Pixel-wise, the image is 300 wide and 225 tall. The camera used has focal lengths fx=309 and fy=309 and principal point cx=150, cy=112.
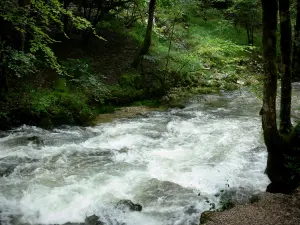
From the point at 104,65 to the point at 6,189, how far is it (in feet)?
31.0

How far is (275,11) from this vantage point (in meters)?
5.61

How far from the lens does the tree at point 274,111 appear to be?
578 cm

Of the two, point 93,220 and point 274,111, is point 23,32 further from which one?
point 274,111

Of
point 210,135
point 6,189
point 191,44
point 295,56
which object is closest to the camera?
point 6,189

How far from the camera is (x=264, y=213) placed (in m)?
5.46

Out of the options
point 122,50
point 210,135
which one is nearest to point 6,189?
point 210,135

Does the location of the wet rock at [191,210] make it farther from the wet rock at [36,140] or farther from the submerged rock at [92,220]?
the wet rock at [36,140]

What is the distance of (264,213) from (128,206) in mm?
2565

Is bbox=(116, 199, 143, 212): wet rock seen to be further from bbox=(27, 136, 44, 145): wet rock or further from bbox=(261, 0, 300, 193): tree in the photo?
bbox=(27, 136, 44, 145): wet rock

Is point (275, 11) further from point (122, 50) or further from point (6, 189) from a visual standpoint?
point (122, 50)

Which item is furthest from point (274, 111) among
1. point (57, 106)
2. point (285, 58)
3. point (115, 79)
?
point (115, 79)

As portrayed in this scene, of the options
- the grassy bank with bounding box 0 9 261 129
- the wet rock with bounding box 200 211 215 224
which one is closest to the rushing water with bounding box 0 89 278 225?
the wet rock with bounding box 200 211 215 224

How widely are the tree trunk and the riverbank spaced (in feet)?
4.96

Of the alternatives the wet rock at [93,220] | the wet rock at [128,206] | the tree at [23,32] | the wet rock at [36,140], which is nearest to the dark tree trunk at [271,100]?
the wet rock at [128,206]
